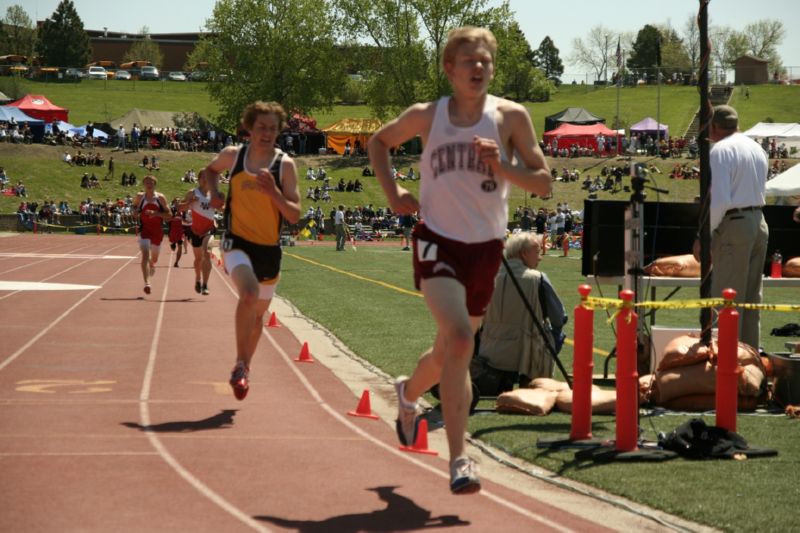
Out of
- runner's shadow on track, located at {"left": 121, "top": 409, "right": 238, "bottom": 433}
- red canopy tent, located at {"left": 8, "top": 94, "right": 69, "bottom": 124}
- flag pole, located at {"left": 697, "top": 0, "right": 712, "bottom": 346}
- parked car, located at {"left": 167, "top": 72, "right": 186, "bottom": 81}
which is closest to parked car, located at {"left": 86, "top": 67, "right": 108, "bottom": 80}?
parked car, located at {"left": 167, "top": 72, "right": 186, "bottom": 81}

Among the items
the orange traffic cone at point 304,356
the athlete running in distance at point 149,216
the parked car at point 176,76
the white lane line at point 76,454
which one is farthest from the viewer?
the parked car at point 176,76

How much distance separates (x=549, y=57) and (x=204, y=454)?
190 meters

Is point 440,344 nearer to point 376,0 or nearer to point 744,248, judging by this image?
point 744,248

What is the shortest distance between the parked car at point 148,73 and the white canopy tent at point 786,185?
11096 centimetres

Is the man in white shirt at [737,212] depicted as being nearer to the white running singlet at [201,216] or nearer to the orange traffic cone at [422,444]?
the orange traffic cone at [422,444]

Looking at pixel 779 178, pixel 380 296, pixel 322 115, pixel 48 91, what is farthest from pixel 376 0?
pixel 380 296

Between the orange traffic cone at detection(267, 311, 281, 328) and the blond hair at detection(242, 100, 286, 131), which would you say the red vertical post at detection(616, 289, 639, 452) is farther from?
the orange traffic cone at detection(267, 311, 281, 328)

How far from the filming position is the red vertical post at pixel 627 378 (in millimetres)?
7500

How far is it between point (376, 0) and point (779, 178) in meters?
62.9

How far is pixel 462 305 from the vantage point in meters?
6.16

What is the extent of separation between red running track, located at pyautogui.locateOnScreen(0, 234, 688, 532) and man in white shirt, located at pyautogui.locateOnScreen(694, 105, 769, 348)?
10.8 ft

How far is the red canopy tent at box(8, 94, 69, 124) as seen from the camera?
8206 centimetres

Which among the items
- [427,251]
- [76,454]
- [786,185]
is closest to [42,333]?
[76,454]

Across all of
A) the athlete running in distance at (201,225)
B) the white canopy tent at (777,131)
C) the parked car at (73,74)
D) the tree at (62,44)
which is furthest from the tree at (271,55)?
the athlete running in distance at (201,225)
